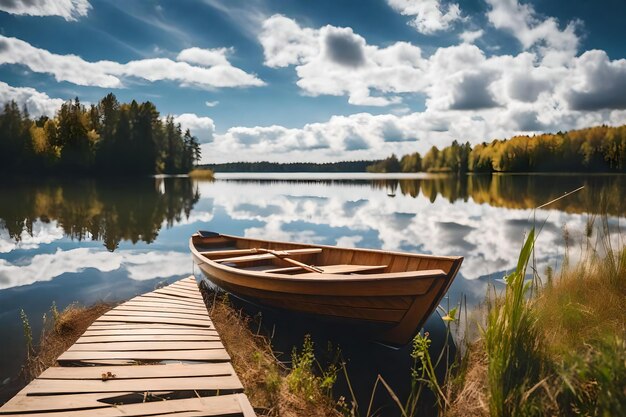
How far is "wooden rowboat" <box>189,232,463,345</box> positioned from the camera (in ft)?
19.0

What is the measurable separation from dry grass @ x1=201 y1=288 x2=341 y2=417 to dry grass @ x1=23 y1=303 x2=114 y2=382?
2.40 m

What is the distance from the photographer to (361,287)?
5992 millimetres

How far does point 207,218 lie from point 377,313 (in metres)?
20.7

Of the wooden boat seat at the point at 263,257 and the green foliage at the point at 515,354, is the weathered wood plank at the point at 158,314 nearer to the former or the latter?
the wooden boat seat at the point at 263,257

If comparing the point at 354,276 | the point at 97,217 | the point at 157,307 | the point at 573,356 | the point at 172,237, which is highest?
the point at 573,356

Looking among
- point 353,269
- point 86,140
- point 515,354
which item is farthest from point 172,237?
point 86,140

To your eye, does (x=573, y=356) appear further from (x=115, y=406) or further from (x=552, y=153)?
(x=552, y=153)

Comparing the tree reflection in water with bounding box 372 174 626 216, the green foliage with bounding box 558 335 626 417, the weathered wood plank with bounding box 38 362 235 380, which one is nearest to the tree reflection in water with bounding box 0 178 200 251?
the weathered wood plank with bounding box 38 362 235 380

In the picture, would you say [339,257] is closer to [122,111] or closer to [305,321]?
[305,321]

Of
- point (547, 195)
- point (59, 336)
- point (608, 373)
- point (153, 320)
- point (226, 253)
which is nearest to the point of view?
point (608, 373)

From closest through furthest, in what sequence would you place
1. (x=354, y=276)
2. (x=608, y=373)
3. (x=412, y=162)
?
(x=608, y=373)
(x=354, y=276)
(x=412, y=162)

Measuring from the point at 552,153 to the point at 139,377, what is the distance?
4495 inches

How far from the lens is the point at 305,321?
7176 millimetres

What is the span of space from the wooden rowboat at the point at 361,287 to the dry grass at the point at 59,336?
8.01 ft
